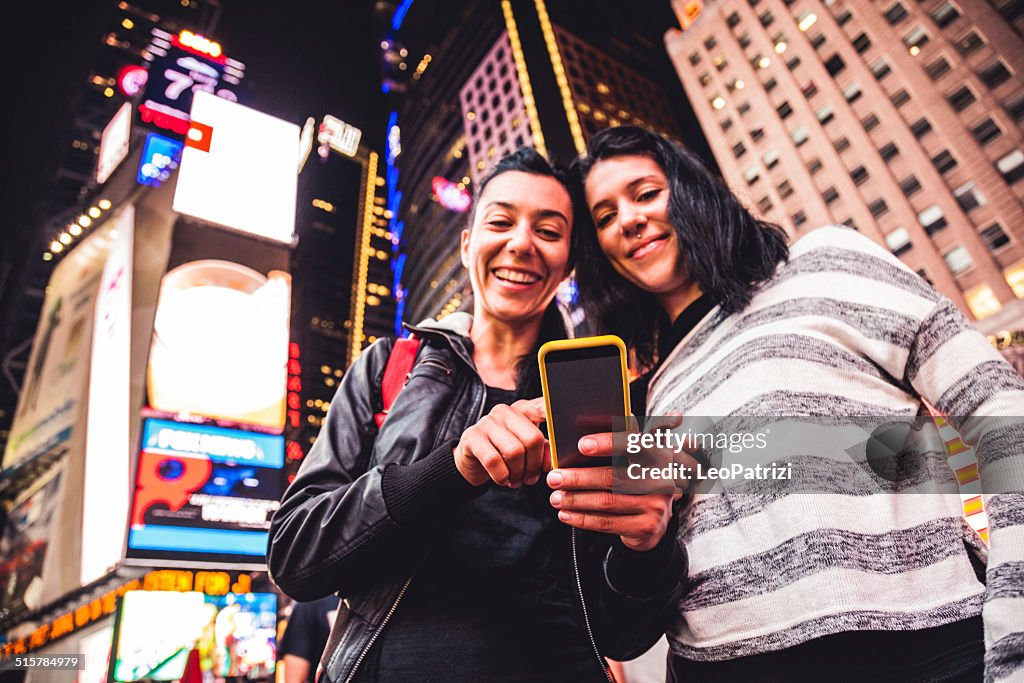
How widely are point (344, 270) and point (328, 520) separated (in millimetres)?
76822

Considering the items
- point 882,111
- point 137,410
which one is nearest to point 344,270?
point 882,111

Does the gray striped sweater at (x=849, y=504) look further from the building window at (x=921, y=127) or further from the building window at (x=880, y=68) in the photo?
the building window at (x=880, y=68)

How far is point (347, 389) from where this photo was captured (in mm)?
1805

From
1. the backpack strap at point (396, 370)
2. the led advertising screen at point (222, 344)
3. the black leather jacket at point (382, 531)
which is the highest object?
the led advertising screen at point (222, 344)

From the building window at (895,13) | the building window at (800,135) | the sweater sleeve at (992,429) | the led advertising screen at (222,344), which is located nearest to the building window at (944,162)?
the building window at (800,135)

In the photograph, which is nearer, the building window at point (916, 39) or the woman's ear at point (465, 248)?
the woman's ear at point (465, 248)

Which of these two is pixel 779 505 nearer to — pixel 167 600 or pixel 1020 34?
pixel 167 600

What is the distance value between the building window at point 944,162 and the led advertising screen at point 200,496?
33.9m

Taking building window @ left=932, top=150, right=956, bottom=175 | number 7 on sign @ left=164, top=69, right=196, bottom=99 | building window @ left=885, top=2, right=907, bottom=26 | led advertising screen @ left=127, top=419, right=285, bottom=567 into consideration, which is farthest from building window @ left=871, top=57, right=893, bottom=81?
led advertising screen @ left=127, top=419, right=285, bottom=567

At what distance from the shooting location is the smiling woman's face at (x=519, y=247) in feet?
6.39

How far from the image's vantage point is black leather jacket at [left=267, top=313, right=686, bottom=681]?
4.33 ft

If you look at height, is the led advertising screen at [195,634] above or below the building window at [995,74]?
below

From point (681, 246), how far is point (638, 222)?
0.20 metres

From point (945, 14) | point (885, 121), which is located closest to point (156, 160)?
point (885, 121)
